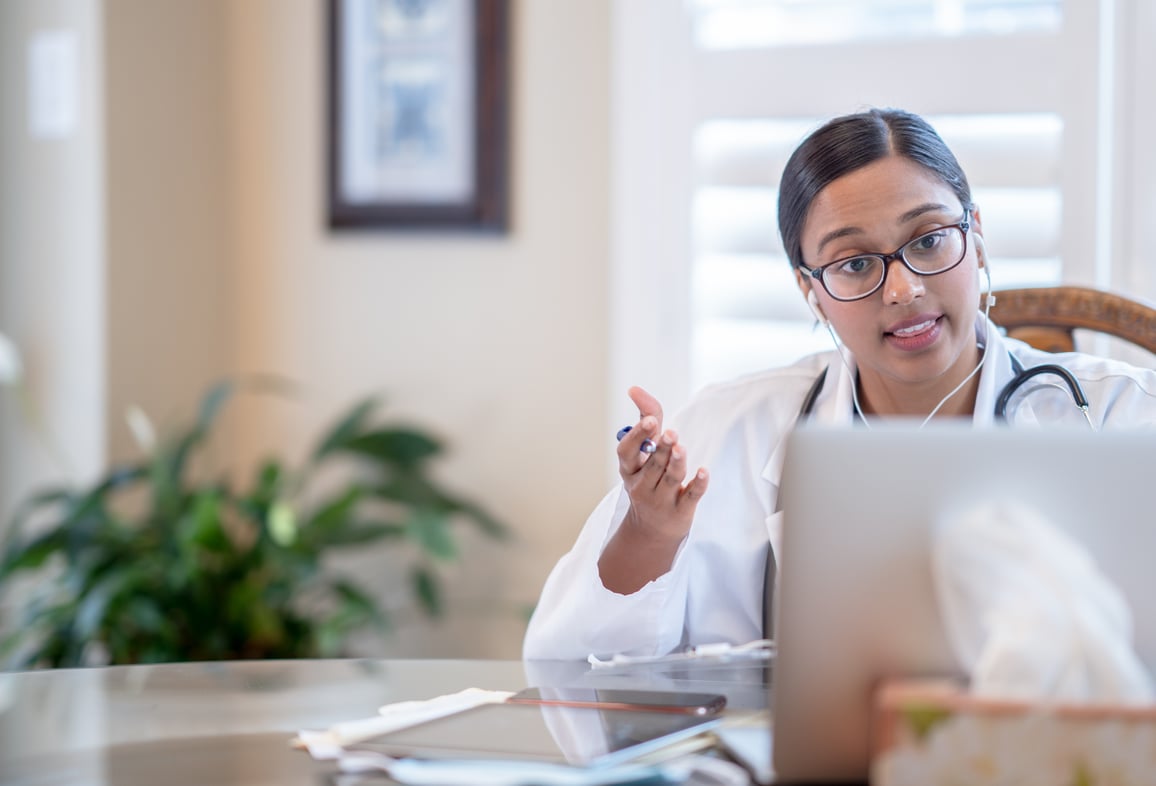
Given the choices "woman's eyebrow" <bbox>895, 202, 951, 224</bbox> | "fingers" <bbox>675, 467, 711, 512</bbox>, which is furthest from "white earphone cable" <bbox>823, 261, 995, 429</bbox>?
"fingers" <bbox>675, 467, 711, 512</bbox>

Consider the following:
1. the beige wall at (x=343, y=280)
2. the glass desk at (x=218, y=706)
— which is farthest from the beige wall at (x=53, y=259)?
the glass desk at (x=218, y=706)

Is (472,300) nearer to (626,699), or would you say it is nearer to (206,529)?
(206,529)

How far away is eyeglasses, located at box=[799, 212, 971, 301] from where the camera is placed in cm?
149

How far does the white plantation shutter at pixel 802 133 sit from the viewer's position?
7.92ft

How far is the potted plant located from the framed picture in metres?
0.49

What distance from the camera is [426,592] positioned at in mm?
2818

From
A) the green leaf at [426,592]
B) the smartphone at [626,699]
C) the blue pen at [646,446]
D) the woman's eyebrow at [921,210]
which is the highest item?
the woman's eyebrow at [921,210]

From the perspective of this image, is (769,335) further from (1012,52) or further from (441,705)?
(441,705)

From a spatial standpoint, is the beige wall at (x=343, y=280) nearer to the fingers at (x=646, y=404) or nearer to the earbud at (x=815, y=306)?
the earbud at (x=815, y=306)

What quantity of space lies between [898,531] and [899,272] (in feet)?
2.50

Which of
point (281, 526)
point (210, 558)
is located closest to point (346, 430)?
point (281, 526)

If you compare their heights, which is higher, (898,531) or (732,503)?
(898,531)

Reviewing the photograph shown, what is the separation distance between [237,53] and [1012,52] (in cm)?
186

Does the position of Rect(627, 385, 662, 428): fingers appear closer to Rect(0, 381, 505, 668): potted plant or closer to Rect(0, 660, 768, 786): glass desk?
Rect(0, 660, 768, 786): glass desk
